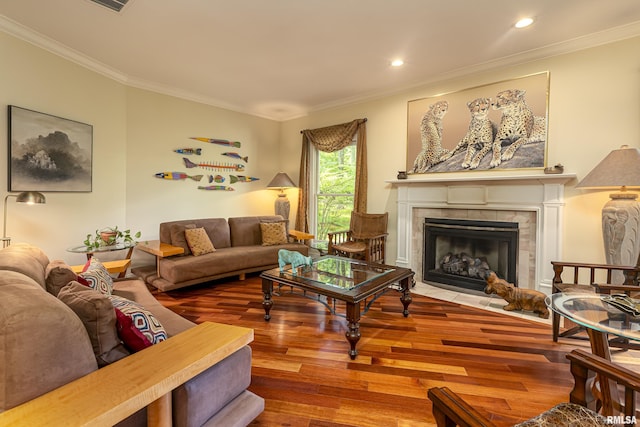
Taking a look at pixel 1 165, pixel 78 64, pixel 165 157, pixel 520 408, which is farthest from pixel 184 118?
pixel 520 408

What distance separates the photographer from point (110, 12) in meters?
2.49

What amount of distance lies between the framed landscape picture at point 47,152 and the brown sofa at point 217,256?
1.10 meters

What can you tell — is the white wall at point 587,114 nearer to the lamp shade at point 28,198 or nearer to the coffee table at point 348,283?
the coffee table at point 348,283

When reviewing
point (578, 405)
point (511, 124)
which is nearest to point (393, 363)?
point (578, 405)

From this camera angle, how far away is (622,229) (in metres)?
2.53

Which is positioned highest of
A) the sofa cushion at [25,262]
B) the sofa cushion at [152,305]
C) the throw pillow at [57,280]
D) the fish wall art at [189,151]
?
the fish wall art at [189,151]

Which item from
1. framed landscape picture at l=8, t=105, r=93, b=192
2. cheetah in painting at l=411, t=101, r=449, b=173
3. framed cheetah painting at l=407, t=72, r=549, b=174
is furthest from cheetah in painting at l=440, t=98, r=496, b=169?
framed landscape picture at l=8, t=105, r=93, b=192

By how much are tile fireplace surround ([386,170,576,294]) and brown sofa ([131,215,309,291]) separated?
165 centimetres

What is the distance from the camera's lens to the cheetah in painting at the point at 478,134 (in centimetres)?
345

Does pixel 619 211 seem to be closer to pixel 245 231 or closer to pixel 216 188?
pixel 245 231

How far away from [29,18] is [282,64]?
2.31 metres

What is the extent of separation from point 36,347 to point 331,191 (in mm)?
4466

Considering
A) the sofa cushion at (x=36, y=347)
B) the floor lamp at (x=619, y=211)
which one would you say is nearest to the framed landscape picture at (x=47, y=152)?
the sofa cushion at (x=36, y=347)

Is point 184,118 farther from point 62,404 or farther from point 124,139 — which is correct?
point 62,404
